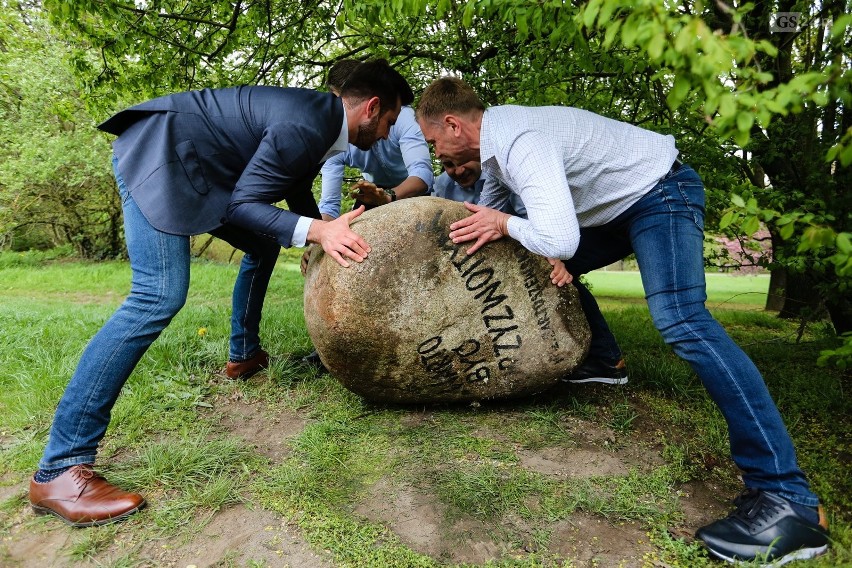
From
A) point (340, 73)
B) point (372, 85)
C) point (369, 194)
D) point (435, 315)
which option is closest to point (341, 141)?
point (372, 85)

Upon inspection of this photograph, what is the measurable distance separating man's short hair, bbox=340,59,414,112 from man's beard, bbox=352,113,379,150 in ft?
0.33

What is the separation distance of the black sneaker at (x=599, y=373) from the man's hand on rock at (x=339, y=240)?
178 centimetres

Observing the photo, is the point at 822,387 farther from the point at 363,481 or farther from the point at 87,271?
the point at 87,271

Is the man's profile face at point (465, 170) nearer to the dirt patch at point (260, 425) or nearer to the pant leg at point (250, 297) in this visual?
the pant leg at point (250, 297)

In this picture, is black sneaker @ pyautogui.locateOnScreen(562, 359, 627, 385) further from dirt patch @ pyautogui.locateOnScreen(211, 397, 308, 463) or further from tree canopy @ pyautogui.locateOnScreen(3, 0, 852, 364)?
dirt patch @ pyautogui.locateOnScreen(211, 397, 308, 463)

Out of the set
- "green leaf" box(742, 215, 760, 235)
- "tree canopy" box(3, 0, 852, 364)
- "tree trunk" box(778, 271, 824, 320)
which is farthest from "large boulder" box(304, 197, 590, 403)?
"tree trunk" box(778, 271, 824, 320)

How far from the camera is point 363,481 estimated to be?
9.25 feet

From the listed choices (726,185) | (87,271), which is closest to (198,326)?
(726,185)

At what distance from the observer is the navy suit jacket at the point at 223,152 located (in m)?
2.79

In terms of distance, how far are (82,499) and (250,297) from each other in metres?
1.75

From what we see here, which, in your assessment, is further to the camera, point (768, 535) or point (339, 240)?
point (339, 240)

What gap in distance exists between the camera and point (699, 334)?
2504 mm

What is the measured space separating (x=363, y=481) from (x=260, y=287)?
71.9 inches

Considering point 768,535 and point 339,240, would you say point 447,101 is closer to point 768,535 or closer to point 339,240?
point 339,240
